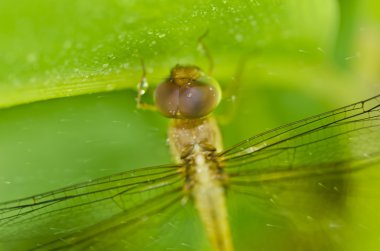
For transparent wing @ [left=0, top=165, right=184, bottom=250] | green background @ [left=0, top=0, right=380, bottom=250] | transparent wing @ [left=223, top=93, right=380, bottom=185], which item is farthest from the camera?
transparent wing @ [left=223, top=93, right=380, bottom=185]

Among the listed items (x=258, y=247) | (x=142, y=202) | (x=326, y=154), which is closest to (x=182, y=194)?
(x=142, y=202)

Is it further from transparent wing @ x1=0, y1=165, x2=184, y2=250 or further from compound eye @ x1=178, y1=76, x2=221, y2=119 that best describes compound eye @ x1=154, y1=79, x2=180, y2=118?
transparent wing @ x1=0, y1=165, x2=184, y2=250

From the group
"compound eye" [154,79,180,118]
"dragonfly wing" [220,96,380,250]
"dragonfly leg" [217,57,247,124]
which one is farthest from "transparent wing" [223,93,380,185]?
"compound eye" [154,79,180,118]

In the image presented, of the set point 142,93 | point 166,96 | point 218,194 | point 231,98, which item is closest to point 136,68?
point 142,93

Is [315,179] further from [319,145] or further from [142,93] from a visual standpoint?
[142,93]

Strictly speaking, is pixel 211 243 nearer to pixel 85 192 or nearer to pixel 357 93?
pixel 85 192
